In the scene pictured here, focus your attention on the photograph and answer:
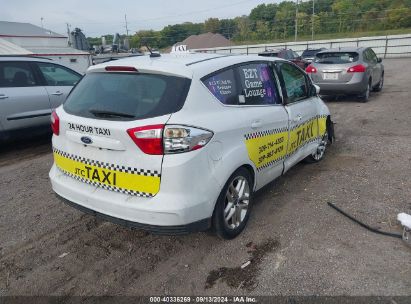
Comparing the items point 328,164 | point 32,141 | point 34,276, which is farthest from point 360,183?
point 32,141

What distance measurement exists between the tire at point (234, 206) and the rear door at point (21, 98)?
449cm

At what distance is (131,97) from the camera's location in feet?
9.29

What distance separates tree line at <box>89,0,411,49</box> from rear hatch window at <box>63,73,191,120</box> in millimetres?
54196

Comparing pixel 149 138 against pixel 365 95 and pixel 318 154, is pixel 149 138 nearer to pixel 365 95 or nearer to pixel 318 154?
pixel 318 154

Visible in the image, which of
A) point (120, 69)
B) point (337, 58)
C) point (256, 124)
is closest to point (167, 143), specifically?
Result: point (120, 69)

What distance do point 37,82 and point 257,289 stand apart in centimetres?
557

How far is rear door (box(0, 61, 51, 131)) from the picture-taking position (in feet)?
19.1

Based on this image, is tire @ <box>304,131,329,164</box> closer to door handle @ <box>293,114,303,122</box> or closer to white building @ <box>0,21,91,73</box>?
door handle @ <box>293,114,303,122</box>

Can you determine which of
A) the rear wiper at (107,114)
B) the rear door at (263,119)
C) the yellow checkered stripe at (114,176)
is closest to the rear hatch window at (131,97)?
the rear wiper at (107,114)

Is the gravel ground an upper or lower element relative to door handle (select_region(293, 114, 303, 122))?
lower

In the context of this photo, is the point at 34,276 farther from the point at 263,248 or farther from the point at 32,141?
the point at 32,141

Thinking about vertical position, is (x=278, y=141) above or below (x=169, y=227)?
above

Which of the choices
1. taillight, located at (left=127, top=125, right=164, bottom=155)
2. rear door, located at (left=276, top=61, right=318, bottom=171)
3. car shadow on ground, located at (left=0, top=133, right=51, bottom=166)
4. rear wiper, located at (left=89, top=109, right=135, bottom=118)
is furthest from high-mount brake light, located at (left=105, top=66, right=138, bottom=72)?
car shadow on ground, located at (left=0, top=133, right=51, bottom=166)

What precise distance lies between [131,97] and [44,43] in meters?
16.6
